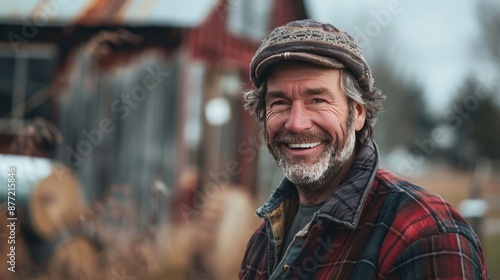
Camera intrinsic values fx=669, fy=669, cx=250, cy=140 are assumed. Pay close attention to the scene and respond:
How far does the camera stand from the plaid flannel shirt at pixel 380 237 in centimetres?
164

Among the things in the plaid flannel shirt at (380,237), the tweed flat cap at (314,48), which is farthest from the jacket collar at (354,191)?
the tweed flat cap at (314,48)

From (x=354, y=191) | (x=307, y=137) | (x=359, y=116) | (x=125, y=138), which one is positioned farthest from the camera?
(x=125, y=138)

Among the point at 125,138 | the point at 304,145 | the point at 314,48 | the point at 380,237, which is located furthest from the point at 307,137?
the point at 125,138

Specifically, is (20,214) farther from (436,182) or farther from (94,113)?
(436,182)

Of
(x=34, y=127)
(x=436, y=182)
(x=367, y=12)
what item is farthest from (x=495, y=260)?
(x=34, y=127)

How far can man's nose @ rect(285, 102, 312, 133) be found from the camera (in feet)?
6.41

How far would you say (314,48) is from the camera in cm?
191

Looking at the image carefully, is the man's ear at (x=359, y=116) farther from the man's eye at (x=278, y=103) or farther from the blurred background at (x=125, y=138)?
the blurred background at (x=125, y=138)

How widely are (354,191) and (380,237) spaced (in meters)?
0.18

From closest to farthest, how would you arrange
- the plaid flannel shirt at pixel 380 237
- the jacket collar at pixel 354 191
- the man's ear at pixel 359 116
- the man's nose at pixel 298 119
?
the plaid flannel shirt at pixel 380 237 → the jacket collar at pixel 354 191 → the man's nose at pixel 298 119 → the man's ear at pixel 359 116

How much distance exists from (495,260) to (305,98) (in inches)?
229

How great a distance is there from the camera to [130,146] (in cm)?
589

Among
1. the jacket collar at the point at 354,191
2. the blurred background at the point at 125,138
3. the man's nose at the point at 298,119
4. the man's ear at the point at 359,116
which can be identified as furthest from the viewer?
the blurred background at the point at 125,138

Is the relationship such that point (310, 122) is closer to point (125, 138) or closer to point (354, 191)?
point (354, 191)
